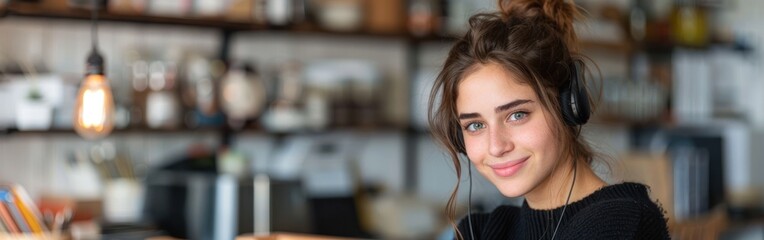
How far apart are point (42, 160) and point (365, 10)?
1.37 metres

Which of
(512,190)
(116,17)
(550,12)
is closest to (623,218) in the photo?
(512,190)

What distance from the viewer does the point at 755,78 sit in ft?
18.8

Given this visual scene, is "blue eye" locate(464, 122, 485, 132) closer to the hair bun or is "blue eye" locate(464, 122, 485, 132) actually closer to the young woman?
the young woman

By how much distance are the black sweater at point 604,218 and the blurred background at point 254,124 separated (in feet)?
4.73

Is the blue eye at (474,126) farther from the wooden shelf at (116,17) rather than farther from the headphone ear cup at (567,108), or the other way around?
the wooden shelf at (116,17)

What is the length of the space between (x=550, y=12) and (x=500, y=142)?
9.8 inches

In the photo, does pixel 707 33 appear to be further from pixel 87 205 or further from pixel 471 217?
pixel 471 217

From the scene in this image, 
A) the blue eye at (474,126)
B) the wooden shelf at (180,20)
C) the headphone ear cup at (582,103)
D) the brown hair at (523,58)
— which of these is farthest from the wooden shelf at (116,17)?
the headphone ear cup at (582,103)

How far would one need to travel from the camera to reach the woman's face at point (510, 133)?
4.50 feet

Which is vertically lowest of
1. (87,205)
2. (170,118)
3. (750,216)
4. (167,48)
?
(750,216)

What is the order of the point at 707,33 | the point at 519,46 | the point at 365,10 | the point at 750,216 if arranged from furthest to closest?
A: the point at 707,33 → the point at 750,216 → the point at 365,10 → the point at 519,46

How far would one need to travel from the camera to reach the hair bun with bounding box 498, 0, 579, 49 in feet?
4.93

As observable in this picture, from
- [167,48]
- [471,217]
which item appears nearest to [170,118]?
[167,48]

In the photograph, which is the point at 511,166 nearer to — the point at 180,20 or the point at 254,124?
the point at 180,20
